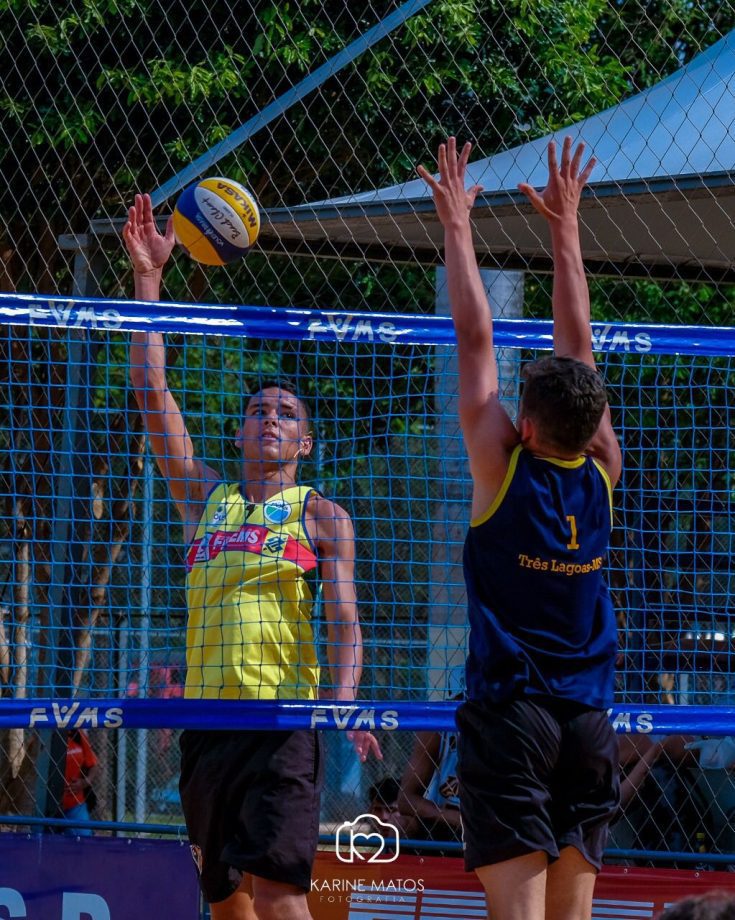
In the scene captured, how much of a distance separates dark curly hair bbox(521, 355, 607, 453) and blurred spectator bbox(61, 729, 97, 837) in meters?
5.32

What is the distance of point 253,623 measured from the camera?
13.3 ft

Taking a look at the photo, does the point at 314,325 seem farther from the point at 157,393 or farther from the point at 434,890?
the point at 434,890

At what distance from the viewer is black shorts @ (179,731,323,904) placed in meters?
3.74

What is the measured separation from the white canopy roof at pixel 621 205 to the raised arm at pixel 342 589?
2996 mm

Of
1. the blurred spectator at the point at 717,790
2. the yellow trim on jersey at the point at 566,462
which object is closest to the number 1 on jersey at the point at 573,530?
the yellow trim on jersey at the point at 566,462

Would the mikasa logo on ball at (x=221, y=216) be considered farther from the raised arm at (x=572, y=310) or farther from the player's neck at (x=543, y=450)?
the player's neck at (x=543, y=450)

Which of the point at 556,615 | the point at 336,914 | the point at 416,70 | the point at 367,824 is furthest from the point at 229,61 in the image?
the point at 556,615

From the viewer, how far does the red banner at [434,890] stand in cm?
507

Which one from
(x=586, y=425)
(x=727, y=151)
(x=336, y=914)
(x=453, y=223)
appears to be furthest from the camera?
(x=727, y=151)

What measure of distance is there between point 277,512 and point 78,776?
16.3ft

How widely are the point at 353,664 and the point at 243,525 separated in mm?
584

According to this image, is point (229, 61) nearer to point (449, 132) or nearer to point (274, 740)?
point (449, 132)

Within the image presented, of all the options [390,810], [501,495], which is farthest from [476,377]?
[390,810]

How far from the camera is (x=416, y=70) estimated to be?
8242mm
